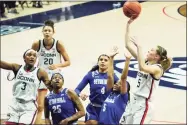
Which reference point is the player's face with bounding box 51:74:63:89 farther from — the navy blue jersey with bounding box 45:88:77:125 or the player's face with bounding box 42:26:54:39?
the player's face with bounding box 42:26:54:39

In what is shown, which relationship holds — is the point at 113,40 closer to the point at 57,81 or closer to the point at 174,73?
the point at 174,73

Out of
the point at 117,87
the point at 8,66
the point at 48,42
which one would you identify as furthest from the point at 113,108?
the point at 48,42

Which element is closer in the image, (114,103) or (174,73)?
(114,103)

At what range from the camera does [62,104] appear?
5652 millimetres

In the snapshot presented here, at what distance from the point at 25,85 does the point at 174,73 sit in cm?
521

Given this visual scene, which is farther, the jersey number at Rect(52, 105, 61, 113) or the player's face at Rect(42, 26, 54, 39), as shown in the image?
the player's face at Rect(42, 26, 54, 39)

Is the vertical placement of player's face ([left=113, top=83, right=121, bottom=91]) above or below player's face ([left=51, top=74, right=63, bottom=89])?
below

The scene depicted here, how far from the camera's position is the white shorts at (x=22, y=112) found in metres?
5.82

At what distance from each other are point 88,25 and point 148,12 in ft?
9.10

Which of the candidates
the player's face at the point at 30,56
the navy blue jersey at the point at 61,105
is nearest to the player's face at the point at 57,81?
the navy blue jersey at the point at 61,105

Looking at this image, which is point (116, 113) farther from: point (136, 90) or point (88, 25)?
point (88, 25)

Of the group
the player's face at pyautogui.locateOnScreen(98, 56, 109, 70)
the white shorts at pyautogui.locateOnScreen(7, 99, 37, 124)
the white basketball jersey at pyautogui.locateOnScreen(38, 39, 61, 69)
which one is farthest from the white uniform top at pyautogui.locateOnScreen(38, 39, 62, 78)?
the white shorts at pyautogui.locateOnScreen(7, 99, 37, 124)

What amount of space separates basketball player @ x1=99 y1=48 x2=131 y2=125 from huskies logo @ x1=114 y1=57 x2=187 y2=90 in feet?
12.6

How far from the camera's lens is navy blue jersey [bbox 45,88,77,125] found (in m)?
5.66
